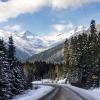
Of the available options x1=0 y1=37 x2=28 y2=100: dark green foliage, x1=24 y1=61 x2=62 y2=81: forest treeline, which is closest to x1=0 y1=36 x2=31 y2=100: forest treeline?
x1=0 y1=37 x2=28 y2=100: dark green foliage

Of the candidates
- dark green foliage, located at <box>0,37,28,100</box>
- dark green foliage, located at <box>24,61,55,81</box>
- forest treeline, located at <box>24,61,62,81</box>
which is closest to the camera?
dark green foliage, located at <box>0,37,28,100</box>

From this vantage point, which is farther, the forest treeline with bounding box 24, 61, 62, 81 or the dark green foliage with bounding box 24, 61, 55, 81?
the dark green foliage with bounding box 24, 61, 55, 81

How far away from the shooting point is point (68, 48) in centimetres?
10838

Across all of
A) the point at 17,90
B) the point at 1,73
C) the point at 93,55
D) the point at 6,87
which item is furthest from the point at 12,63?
the point at 93,55

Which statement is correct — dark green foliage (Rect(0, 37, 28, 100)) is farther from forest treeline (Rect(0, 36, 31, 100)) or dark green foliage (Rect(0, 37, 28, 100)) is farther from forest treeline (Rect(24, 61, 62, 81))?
forest treeline (Rect(24, 61, 62, 81))

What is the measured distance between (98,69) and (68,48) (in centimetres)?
4503

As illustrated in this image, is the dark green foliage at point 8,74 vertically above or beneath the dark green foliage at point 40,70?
beneath

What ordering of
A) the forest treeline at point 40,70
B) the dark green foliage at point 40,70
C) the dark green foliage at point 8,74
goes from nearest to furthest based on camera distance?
the dark green foliage at point 8,74 < the forest treeline at point 40,70 < the dark green foliage at point 40,70

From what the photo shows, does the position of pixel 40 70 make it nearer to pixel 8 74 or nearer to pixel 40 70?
pixel 40 70

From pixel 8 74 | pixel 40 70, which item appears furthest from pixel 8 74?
pixel 40 70

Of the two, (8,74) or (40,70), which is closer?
(8,74)

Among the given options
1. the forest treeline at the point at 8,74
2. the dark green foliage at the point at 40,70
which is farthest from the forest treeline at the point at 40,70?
the forest treeline at the point at 8,74

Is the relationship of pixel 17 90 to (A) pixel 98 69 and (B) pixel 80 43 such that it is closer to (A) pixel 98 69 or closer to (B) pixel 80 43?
(A) pixel 98 69

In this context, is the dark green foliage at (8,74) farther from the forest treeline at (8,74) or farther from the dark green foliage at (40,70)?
the dark green foliage at (40,70)
